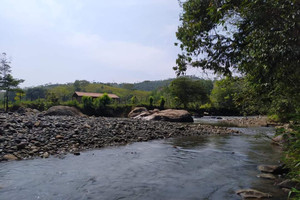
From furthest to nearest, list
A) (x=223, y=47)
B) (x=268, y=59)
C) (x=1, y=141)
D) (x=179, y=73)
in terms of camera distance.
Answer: (x=1, y=141), (x=179, y=73), (x=223, y=47), (x=268, y=59)

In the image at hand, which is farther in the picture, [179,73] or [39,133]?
[39,133]

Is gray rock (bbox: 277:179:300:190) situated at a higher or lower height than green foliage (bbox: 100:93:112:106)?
lower

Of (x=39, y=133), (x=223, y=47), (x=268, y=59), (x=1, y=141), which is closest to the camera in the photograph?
(x=268, y=59)

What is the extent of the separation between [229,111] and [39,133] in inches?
2017

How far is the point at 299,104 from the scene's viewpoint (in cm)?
529

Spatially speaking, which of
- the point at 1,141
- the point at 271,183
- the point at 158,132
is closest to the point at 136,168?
the point at 271,183

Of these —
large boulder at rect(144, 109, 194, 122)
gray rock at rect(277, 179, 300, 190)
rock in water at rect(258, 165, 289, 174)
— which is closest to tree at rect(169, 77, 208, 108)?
large boulder at rect(144, 109, 194, 122)

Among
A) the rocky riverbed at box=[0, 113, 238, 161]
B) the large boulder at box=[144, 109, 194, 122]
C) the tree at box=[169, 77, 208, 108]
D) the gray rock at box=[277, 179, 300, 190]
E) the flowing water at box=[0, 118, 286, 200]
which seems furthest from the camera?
the tree at box=[169, 77, 208, 108]

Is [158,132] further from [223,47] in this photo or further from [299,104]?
[299,104]

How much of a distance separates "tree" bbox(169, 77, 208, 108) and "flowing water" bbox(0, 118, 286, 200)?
2020 inches

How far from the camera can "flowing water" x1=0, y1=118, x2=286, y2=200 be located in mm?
5789

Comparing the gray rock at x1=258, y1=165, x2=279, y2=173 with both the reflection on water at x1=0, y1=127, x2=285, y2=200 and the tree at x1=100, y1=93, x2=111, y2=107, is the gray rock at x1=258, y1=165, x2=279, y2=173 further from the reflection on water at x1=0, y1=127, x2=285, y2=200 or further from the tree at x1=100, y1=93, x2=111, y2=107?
the tree at x1=100, y1=93, x2=111, y2=107

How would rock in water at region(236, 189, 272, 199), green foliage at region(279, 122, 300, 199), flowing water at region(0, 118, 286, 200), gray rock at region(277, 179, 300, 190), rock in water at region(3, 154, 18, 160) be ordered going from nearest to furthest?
green foliage at region(279, 122, 300, 199), rock in water at region(236, 189, 272, 199), flowing water at region(0, 118, 286, 200), gray rock at region(277, 179, 300, 190), rock in water at region(3, 154, 18, 160)

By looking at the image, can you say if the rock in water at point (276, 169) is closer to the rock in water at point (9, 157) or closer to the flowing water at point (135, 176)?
the flowing water at point (135, 176)
